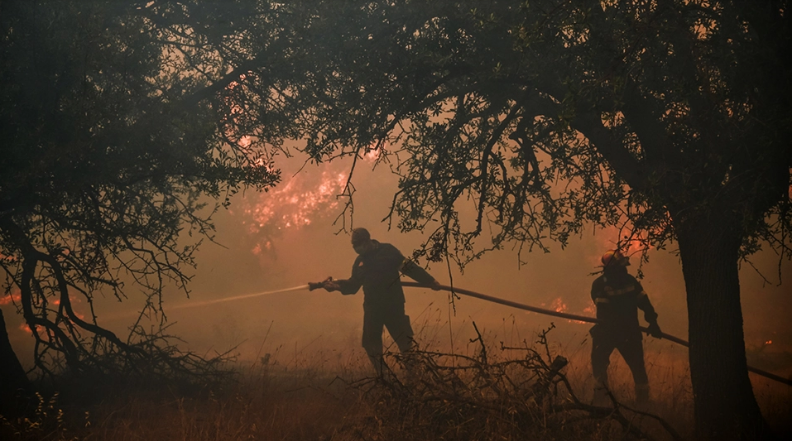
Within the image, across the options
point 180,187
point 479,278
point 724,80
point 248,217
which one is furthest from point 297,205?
point 724,80

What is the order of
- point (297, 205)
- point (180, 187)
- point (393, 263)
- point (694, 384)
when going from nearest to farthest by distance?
point (694, 384) → point (393, 263) → point (180, 187) → point (297, 205)

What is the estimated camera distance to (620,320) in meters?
8.91

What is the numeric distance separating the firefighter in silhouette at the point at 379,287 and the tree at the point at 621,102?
1668 millimetres

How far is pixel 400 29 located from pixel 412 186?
1.97 m

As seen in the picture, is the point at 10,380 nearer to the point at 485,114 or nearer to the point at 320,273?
the point at 485,114

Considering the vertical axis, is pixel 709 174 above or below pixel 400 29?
below

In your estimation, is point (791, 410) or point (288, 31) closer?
point (791, 410)

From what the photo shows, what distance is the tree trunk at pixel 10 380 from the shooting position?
236 inches

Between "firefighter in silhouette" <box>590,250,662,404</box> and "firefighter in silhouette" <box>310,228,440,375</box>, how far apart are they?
2780 mm

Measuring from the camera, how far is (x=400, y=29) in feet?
22.4

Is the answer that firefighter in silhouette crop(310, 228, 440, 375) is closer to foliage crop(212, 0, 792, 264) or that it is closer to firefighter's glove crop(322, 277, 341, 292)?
firefighter's glove crop(322, 277, 341, 292)

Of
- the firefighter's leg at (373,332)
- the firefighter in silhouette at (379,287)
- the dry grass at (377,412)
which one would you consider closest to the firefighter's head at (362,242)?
the firefighter in silhouette at (379,287)

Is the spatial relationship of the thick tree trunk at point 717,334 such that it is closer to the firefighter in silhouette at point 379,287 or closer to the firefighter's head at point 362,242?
the firefighter in silhouette at point 379,287

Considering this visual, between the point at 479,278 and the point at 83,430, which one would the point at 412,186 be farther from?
the point at 479,278
